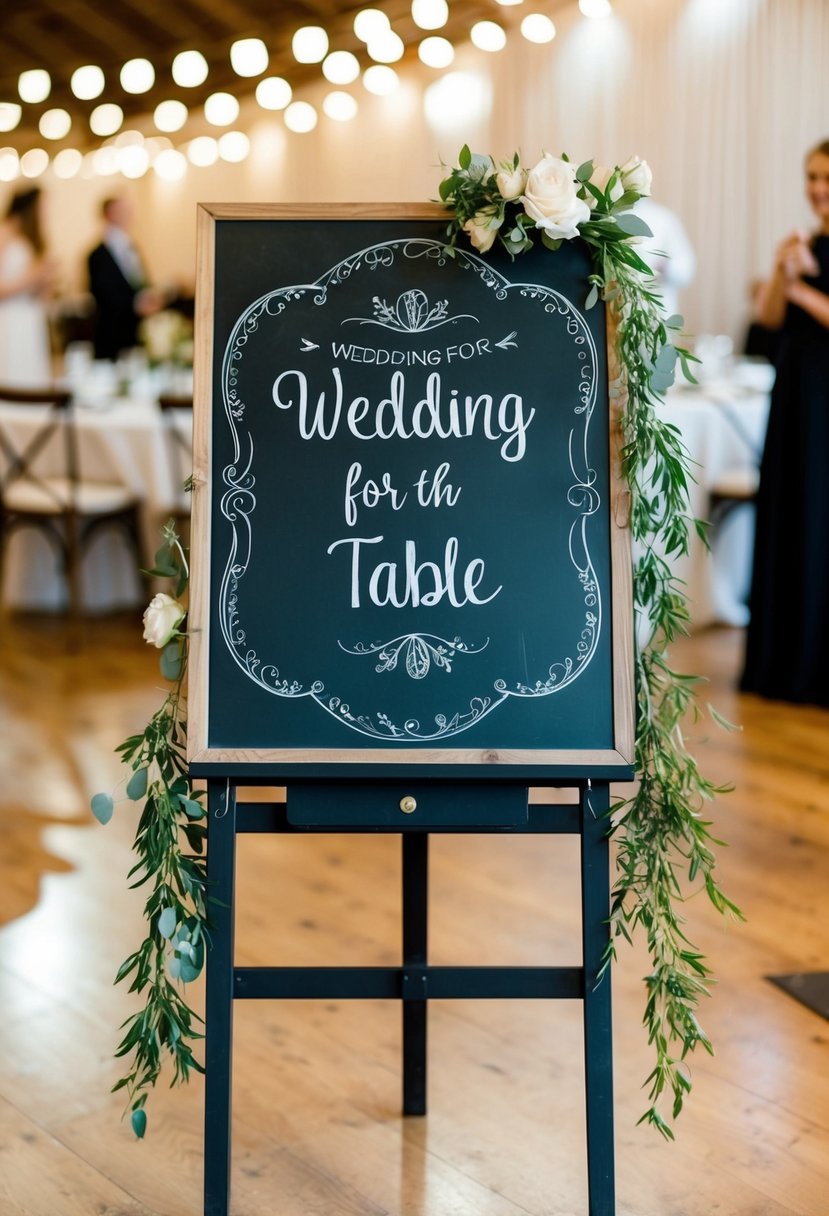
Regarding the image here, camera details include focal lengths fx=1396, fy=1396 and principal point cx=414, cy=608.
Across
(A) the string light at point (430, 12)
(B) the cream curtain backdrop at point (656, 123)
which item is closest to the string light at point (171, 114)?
(B) the cream curtain backdrop at point (656, 123)

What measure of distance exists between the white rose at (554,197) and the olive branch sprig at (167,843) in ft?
1.88

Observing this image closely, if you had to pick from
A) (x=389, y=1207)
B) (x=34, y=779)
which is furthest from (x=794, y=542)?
(x=389, y=1207)

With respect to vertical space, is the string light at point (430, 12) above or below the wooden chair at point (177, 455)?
above

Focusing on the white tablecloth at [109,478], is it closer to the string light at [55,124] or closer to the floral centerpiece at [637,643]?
the floral centerpiece at [637,643]

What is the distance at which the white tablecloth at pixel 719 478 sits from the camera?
17.0 feet

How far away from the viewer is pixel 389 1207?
192cm

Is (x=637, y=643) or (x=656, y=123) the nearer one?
(x=637, y=643)

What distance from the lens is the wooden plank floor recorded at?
1.97m

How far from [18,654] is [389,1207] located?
11.5 ft

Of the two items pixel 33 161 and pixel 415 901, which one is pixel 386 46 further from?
pixel 415 901

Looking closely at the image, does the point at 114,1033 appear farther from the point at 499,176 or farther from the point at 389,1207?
the point at 499,176

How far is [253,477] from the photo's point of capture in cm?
170

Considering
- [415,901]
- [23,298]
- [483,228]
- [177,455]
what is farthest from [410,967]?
[23,298]

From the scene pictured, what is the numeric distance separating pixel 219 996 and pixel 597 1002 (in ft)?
1.54
